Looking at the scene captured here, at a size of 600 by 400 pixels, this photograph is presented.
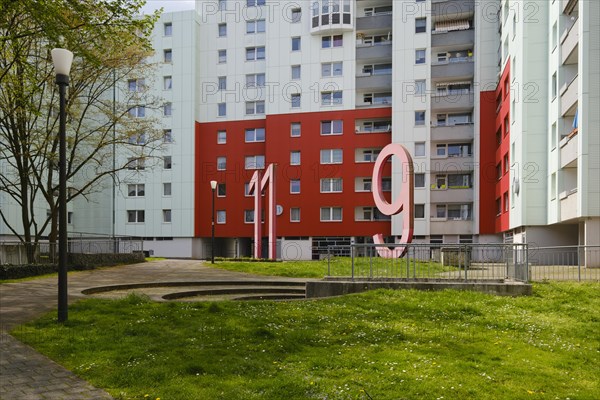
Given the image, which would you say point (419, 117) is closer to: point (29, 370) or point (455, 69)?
point (455, 69)

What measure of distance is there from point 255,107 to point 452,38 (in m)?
20.8

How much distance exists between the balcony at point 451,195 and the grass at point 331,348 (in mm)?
35550

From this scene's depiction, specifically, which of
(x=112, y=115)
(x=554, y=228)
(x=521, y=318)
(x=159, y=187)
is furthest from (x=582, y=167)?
(x=159, y=187)

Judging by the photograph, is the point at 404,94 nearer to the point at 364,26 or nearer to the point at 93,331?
the point at 364,26

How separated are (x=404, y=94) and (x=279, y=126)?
12720 millimetres

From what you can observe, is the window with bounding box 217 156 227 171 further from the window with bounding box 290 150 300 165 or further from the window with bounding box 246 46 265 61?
the window with bounding box 246 46 265 61

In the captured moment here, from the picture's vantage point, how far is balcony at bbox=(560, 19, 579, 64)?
93.0ft

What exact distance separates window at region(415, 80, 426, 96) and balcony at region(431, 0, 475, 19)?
6.71m

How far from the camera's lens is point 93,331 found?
955 cm

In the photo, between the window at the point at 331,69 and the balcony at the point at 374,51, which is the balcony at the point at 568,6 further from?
the window at the point at 331,69

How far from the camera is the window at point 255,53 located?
54969 mm

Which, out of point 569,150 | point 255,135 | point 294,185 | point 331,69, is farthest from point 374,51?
point 569,150

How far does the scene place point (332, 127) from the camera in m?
51.3

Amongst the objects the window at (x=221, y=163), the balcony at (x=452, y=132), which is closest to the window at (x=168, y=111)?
the window at (x=221, y=163)
